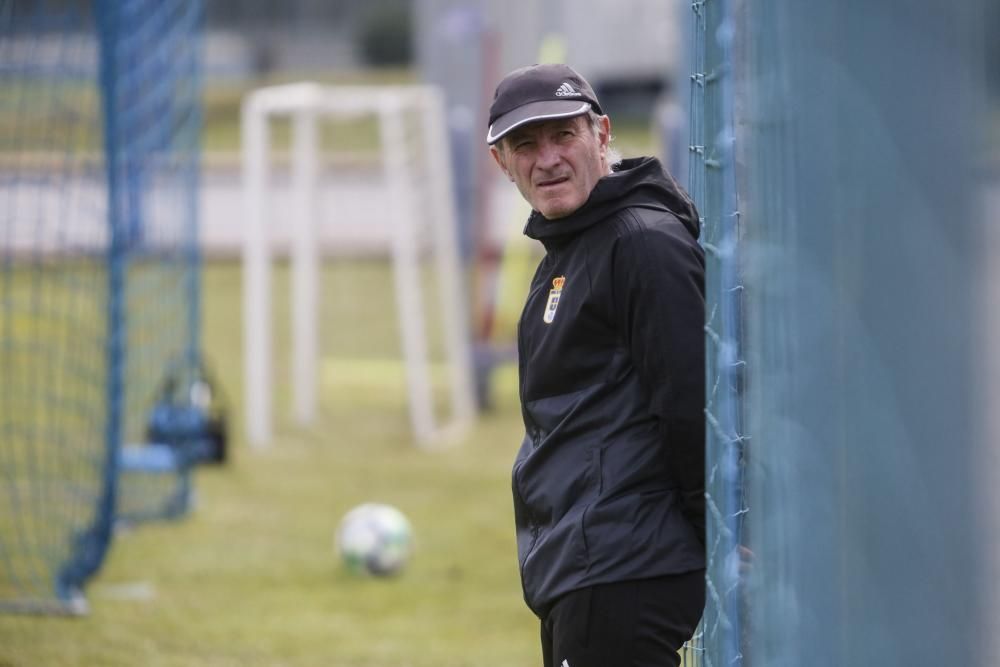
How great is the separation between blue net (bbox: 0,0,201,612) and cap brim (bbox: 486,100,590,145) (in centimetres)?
363

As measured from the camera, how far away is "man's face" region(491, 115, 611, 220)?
291cm

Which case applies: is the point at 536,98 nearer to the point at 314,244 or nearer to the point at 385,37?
the point at 314,244

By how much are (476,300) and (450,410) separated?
42.6 inches

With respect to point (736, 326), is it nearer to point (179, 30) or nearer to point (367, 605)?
point (367, 605)

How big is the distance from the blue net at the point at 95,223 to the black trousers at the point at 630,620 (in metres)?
3.86

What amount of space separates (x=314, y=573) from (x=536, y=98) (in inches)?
179

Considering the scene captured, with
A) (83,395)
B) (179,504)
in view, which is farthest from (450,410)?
(179,504)

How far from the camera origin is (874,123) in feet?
4.92

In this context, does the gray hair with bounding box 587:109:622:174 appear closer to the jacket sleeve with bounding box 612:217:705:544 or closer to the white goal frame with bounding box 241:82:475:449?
the jacket sleeve with bounding box 612:217:705:544

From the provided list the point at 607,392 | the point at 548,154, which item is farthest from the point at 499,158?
the point at 607,392

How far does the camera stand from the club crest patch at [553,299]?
2.95m

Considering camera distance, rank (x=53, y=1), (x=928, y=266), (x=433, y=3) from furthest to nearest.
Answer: (x=433, y=3), (x=53, y=1), (x=928, y=266)

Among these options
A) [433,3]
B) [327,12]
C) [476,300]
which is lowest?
[476,300]

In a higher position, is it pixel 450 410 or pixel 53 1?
pixel 53 1
